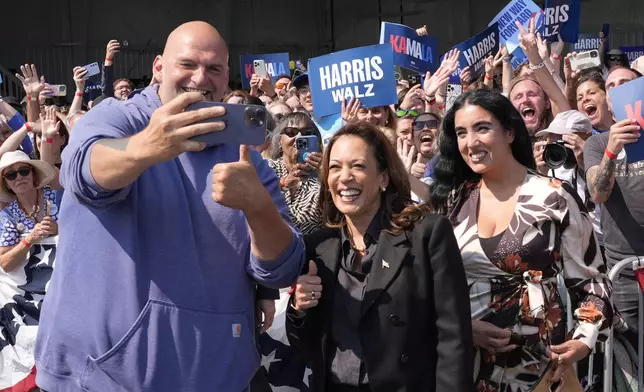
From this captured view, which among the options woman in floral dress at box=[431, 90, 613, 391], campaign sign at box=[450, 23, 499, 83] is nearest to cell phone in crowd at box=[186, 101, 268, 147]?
woman in floral dress at box=[431, 90, 613, 391]

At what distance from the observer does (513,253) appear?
12.4ft

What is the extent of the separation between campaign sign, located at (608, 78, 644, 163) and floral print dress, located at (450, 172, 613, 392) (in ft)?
3.79

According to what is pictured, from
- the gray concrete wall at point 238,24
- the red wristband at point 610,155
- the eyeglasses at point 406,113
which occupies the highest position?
the gray concrete wall at point 238,24

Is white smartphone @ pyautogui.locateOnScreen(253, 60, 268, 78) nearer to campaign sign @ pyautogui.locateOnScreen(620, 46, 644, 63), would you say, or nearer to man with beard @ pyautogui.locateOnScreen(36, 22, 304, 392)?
campaign sign @ pyautogui.locateOnScreen(620, 46, 644, 63)

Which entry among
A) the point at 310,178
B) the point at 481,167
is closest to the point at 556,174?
the point at 310,178

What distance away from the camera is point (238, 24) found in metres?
21.2

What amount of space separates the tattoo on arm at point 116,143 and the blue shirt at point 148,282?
4.0 inches

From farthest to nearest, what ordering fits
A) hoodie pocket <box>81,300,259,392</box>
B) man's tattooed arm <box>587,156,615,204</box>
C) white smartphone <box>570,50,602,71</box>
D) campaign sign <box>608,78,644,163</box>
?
white smartphone <box>570,50,602,71</box> < man's tattooed arm <box>587,156,615,204</box> < campaign sign <box>608,78,644,163</box> < hoodie pocket <box>81,300,259,392</box>

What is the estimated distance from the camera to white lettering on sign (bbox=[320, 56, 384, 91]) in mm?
7047

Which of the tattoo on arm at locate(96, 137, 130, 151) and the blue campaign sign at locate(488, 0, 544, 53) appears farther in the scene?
the blue campaign sign at locate(488, 0, 544, 53)

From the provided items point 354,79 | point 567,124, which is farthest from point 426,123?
point 567,124

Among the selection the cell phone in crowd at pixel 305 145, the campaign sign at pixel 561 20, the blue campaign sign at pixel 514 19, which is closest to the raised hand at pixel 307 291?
the cell phone in crowd at pixel 305 145

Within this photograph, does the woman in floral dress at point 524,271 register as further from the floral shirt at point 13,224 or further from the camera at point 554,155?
the floral shirt at point 13,224

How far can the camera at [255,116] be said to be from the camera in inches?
107
